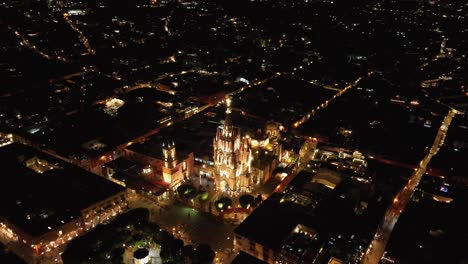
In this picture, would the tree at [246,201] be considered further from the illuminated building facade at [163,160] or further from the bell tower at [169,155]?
the bell tower at [169,155]

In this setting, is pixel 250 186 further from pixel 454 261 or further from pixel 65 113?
pixel 65 113

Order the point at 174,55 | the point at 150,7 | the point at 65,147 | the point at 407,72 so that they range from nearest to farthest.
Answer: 1. the point at 65,147
2. the point at 407,72
3. the point at 174,55
4. the point at 150,7

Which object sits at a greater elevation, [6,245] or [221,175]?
[221,175]

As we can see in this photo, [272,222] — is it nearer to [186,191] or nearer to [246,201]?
[246,201]

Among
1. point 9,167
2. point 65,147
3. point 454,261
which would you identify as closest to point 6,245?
point 9,167

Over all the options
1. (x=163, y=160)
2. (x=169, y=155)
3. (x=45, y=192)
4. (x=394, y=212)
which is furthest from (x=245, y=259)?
(x=45, y=192)

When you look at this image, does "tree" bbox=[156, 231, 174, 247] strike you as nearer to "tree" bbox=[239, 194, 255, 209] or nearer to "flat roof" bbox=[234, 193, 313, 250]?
"flat roof" bbox=[234, 193, 313, 250]
